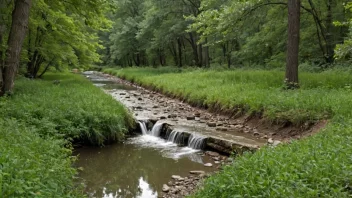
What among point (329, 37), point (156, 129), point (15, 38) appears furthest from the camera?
point (329, 37)

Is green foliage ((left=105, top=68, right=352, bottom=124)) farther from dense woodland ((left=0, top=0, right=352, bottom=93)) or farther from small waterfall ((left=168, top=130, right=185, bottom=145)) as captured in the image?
small waterfall ((left=168, top=130, right=185, bottom=145))

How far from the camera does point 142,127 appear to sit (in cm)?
1038

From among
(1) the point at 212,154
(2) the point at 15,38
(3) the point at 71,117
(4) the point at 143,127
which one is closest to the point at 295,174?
(1) the point at 212,154

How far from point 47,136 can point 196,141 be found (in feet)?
13.7

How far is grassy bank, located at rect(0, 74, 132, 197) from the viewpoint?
3.41 meters

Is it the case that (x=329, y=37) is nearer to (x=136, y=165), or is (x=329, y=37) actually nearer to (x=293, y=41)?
(x=293, y=41)

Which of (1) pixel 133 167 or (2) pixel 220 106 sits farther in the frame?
(2) pixel 220 106

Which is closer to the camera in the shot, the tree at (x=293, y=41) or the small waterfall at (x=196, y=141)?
the small waterfall at (x=196, y=141)

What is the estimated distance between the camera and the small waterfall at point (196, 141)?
8547 mm

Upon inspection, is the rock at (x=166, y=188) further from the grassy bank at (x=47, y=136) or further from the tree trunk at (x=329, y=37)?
the tree trunk at (x=329, y=37)

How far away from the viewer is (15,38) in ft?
30.5

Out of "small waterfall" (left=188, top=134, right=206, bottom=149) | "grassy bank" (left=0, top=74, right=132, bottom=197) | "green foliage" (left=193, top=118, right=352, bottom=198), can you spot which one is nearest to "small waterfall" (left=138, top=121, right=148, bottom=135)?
"grassy bank" (left=0, top=74, right=132, bottom=197)

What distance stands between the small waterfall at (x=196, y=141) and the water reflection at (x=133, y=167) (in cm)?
25

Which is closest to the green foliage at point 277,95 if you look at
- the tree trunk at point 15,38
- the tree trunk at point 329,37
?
the tree trunk at point 329,37
